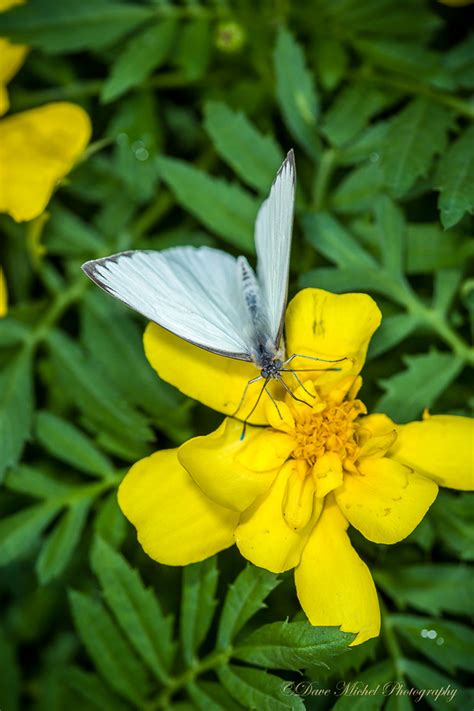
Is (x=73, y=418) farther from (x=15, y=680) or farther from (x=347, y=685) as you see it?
(x=347, y=685)

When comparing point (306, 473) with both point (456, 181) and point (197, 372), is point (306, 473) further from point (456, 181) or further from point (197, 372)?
point (456, 181)

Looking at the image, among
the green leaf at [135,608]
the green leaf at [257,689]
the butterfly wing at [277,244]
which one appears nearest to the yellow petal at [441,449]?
the butterfly wing at [277,244]

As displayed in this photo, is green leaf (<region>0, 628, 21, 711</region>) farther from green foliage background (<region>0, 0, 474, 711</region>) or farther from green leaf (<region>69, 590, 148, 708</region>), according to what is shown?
green leaf (<region>69, 590, 148, 708</region>)

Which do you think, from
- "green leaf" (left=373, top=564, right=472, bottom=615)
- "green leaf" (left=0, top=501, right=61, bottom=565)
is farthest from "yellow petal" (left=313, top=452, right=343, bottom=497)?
"green leaf" (left=0, top=501, right=61, bottom=565)

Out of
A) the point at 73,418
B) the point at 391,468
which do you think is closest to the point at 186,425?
the point at 73,418

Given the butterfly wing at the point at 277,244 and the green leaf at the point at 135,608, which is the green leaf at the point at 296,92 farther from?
the green leaf at the point at 135,608

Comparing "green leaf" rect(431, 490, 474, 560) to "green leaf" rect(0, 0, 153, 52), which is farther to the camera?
"green leaf" rect(0, 0, 153, 52)

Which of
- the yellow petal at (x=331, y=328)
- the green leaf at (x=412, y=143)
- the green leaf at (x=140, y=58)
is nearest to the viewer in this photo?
the yellow petal at (x=331, y=328)

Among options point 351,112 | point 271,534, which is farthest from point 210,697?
point 351,112
